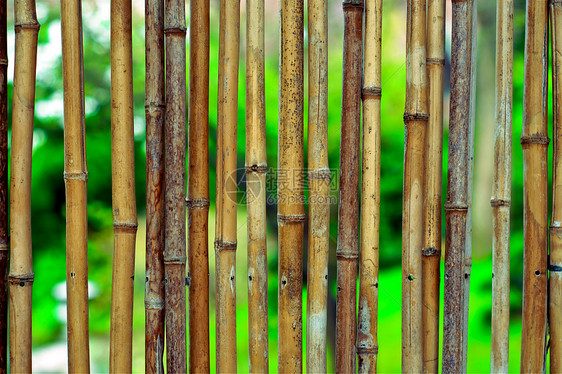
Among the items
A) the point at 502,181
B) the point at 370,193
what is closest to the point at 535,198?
the point at 502,181

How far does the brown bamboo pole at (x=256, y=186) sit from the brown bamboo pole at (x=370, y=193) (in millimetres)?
172

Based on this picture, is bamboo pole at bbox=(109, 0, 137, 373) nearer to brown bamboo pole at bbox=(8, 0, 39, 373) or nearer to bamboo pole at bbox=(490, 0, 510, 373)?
brown bamboo pole at bbox=(8, 0, 39, 373)

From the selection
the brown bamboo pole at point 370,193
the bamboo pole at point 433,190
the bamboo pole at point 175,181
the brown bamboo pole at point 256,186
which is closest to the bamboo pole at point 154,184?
the bamboo pole at point 175,181

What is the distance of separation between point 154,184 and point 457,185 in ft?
1.70

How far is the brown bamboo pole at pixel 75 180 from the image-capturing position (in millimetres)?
938

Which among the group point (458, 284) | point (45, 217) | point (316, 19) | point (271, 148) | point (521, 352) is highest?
point (316, 19)

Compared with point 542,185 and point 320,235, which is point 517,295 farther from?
point 320,235

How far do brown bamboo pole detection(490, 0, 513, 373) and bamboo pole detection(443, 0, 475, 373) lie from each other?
5 centimetres

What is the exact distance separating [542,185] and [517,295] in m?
0.23

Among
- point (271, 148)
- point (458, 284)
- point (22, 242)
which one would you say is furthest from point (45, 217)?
point (458, 284)

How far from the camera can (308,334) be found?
0.95 m

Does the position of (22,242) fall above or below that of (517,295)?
above

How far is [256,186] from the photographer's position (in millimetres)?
951

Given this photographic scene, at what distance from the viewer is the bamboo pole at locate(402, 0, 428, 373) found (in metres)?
Result: 0.94
